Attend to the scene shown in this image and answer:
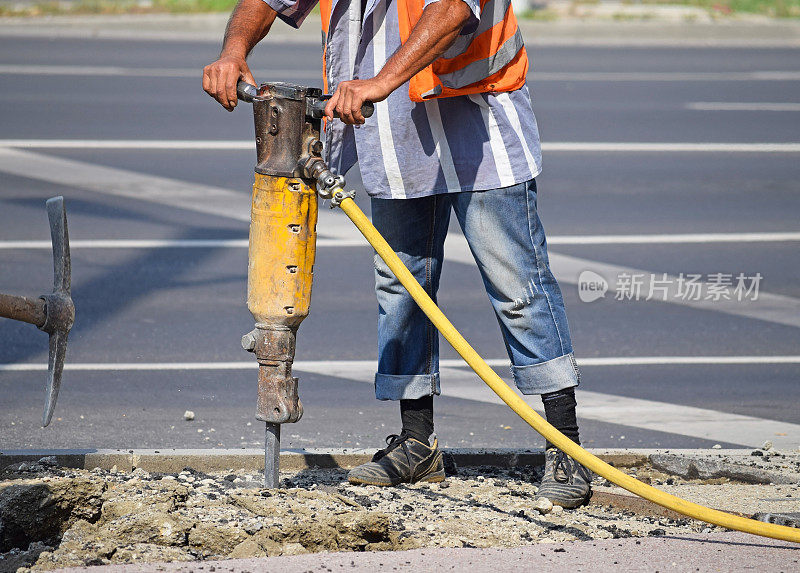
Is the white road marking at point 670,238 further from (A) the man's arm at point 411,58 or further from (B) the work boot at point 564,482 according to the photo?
(A) the man's arm at point 411,58

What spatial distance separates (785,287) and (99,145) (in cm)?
653

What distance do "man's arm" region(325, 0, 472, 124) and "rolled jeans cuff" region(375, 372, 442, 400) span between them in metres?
1.11

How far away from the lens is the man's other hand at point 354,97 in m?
3.46

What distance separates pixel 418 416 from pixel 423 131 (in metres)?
1.06

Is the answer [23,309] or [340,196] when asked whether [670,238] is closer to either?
[340,196]

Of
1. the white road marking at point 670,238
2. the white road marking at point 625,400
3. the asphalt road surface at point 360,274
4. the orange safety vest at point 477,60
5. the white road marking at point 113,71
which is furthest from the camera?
the white road marking at point 113,71

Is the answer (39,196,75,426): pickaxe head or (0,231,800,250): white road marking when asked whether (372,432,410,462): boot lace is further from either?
(0,231,800,250): white road marking

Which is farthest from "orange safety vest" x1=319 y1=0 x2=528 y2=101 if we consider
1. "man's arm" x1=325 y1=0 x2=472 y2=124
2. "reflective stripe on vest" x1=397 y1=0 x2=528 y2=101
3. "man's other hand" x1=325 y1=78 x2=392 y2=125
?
"man's other hand" x1=325 y1=78 x2=392 y2=125

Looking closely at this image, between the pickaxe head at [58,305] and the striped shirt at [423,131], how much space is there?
1028mm

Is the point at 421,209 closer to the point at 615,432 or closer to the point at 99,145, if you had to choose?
the point at 615,432

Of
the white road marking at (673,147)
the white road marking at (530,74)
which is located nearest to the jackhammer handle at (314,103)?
the white road marking at (673,147)

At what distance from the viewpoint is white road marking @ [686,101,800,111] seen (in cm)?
1347

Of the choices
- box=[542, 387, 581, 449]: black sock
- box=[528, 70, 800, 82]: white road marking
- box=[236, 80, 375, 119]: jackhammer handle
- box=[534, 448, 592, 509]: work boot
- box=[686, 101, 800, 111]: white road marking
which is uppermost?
box=[528, 70, 800, 82]: white road marking

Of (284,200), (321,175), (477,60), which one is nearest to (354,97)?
(321,175)
